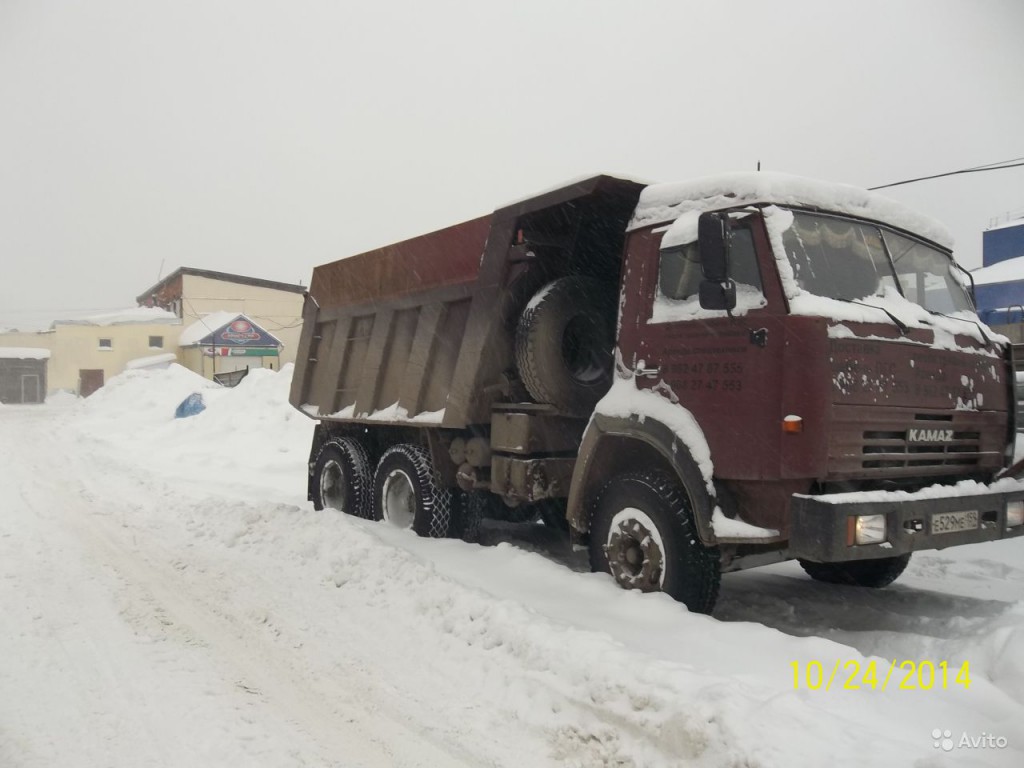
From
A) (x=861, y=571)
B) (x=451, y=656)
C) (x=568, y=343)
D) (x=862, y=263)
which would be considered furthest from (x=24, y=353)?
(x=862, y=263)

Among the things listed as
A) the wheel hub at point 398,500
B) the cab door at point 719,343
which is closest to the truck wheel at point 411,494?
the wheel hub at point 398,500

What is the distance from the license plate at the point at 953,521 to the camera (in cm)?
404

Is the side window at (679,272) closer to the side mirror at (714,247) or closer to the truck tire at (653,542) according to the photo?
the side mirror at (714,247)

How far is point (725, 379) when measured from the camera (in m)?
4.29

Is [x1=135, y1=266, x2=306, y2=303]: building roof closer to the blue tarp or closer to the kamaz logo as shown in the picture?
the blue tarp

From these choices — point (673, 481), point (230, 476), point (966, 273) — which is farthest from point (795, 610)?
point (230, 476)

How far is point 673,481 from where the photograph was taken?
4.60m

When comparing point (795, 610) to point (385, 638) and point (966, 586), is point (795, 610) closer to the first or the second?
point (966, 586)

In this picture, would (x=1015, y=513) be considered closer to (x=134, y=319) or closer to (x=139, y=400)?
(x=139, y=400)

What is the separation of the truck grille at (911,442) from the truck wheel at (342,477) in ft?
18.2

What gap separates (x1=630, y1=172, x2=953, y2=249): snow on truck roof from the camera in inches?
174

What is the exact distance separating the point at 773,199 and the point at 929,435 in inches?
66.5

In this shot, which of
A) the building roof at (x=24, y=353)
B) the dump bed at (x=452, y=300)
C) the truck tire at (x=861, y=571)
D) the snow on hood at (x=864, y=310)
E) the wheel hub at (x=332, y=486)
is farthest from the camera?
the building roof at (x=24, y=353)
